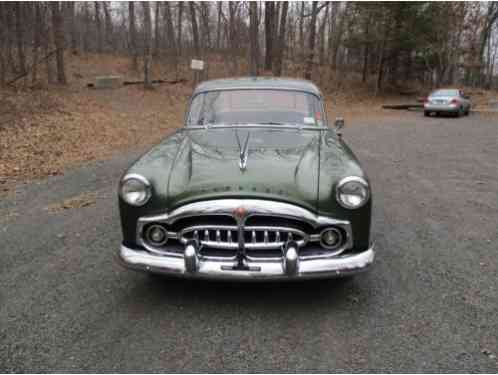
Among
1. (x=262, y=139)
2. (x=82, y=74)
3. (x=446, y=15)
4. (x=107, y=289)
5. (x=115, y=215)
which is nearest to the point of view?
(x=107, y=289)

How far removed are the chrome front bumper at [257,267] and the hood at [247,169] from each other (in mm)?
391

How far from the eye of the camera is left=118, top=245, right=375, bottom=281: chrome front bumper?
108 inches

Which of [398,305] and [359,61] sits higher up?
[359,61]

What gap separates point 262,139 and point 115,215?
7.14 feet

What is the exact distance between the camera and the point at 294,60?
29094 mm

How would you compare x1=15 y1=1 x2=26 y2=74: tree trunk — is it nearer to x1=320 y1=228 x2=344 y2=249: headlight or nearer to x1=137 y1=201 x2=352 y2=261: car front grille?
x1=137 y1=201 x2=352 y2=261: car front grille

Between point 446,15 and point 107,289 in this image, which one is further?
point 446,15

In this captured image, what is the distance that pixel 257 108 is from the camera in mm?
4641

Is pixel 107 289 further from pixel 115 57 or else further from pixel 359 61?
pixel 359 61

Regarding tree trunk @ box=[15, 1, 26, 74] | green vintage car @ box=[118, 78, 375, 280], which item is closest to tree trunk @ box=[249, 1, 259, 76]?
tree trunk @ box=[15, 1, 26, 74]

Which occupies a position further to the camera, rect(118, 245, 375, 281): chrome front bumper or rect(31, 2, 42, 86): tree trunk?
rect(31, 2, 42, 86): tree trunk

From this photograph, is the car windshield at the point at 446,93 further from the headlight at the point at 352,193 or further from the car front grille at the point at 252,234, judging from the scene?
the car front grille at the point at 252,234

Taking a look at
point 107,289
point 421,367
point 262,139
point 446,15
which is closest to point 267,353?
point 421,367

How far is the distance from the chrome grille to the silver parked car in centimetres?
1852
